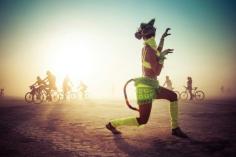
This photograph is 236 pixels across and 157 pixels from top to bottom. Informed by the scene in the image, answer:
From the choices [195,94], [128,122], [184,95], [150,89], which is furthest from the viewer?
[184,95]

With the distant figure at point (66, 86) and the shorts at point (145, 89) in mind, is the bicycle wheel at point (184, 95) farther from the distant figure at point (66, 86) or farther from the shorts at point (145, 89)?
the shorts at point (145, 89)

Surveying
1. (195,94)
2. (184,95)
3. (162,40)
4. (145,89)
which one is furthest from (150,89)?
(184,95)

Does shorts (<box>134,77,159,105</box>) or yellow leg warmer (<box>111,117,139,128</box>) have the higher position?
shorts (<box>134,77,159,105</box>)

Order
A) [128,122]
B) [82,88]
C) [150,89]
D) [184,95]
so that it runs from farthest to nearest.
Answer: [82,88]
[184,95]
[128,122]
[150,89]

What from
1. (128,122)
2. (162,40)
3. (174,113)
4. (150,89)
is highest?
(162,40)

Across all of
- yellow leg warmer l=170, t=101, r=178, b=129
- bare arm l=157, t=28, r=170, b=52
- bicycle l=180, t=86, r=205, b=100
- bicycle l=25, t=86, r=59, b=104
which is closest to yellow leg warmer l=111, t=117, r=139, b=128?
yellow leg warmer l=170, t=101, r=178, b=129

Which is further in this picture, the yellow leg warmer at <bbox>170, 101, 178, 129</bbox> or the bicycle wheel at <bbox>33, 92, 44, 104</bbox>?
the bicycle wheel at <bbox>33, 92, 44, 104</bbox>

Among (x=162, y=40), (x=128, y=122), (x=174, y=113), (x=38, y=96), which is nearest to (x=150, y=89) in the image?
(x=174, y=113)

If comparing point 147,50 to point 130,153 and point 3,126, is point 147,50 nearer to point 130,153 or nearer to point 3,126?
point 130,153

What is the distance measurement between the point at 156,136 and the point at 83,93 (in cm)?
3003

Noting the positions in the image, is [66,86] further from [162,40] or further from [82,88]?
[162,40]

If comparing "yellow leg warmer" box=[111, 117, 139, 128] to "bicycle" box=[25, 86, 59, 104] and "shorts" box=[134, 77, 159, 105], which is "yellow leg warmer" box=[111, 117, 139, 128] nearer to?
"shorts" box=[134, 77, 159, 105]

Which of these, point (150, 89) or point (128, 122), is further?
point (128, 122)

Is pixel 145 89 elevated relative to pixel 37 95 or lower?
elevated
